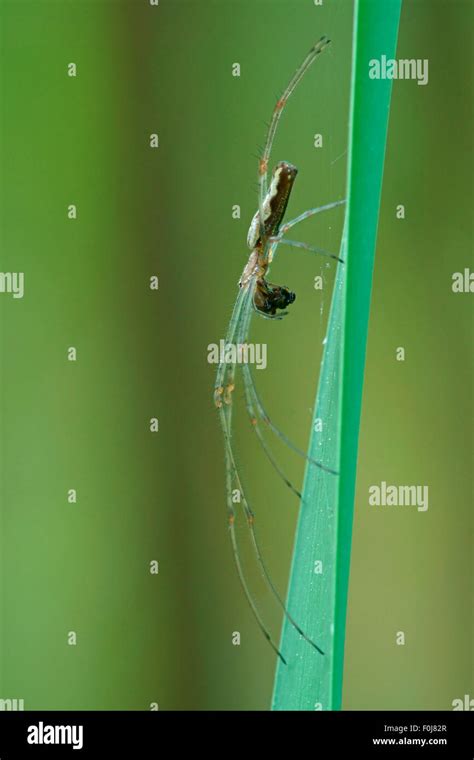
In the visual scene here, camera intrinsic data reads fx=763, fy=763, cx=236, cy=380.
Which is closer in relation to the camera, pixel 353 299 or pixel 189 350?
pixel 353 299

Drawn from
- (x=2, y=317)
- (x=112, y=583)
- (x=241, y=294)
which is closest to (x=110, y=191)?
(x=2, y=317)

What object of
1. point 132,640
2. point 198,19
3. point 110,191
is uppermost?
point 198,19

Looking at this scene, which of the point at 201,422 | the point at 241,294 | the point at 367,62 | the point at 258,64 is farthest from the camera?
the point at 201,422

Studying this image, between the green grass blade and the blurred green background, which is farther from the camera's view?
the blurred green background

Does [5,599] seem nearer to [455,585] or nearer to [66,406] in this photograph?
[66,406]

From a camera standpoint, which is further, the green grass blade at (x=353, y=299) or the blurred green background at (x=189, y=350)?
the blurred green background at (x=189, y=350)

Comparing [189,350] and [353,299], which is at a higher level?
[189,350]

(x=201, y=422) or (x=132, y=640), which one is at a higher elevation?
A: (x=201, y=422)

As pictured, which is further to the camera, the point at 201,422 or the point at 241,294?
the point at 201,422
